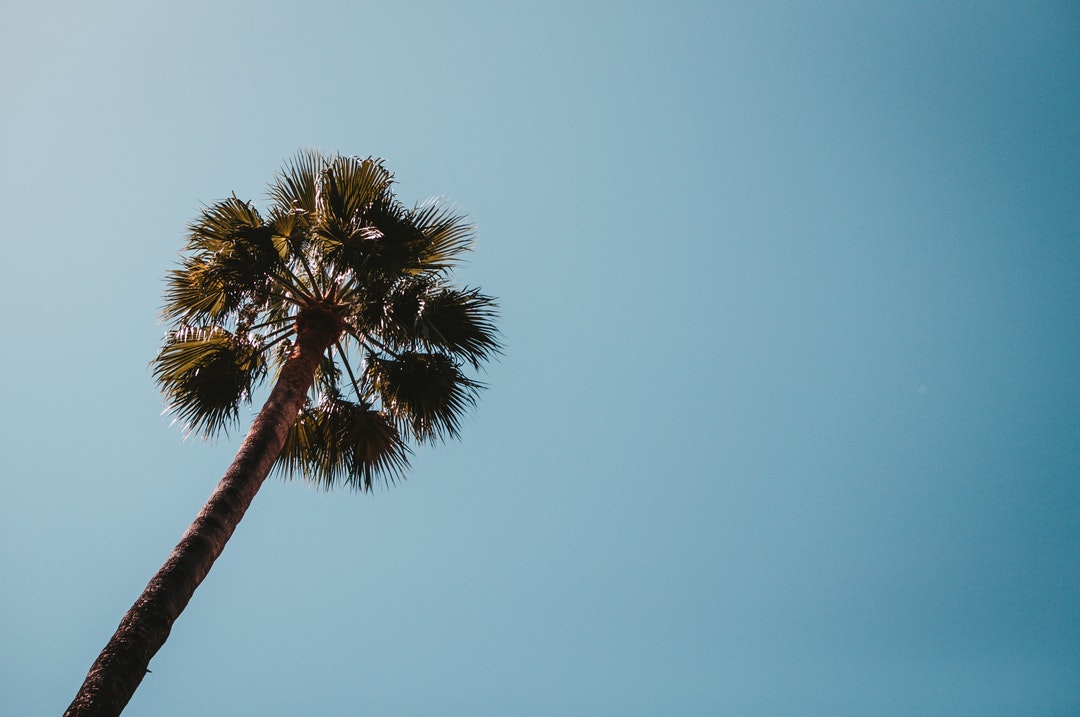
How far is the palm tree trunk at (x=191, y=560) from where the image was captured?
4082 millimetres

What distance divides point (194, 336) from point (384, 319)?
254 cm

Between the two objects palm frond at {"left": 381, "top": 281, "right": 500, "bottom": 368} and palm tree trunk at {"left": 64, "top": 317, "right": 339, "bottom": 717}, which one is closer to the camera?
palm tree trunk at {"left": 64, "top": 317, "right": 339, "bottom": 717}

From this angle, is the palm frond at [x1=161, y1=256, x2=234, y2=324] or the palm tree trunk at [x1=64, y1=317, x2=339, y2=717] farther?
the palm frond at [x1=161, y1=256, x2=234, y2=324]

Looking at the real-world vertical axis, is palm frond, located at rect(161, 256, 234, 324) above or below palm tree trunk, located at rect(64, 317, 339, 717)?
above

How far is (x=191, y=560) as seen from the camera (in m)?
5.13

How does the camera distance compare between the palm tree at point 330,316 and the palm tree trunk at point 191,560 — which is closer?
the palm tree trunk at point 191,560

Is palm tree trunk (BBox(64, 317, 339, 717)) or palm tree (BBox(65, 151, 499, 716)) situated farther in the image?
palm tree (BBox(65, 151, 499, 716))

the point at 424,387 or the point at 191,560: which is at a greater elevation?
the point at 424,387

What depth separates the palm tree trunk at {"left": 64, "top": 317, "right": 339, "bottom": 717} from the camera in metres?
4.08

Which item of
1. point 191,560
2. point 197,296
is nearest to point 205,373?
point 197,296

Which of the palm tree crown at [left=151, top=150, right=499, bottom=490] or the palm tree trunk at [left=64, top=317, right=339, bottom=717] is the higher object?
the palm tree crown at [left=151, top=150, right=499, bottom=490]

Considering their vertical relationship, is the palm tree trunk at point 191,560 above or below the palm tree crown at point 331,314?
below

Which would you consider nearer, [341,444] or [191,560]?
[191,560]

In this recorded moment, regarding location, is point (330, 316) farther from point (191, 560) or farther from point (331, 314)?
point (191, 560)
